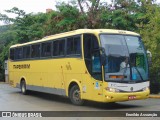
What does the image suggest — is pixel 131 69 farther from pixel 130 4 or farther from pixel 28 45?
pixel 130 4

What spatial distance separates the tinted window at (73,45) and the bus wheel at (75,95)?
5.16 ft

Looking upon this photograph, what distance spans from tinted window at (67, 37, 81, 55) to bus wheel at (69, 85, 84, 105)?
5.16ft

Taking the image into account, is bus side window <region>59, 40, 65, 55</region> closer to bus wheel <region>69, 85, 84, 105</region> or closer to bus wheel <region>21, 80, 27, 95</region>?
bus wheel <region>69, 85, 84, 105</region>

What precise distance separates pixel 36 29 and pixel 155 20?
1751 centimetres

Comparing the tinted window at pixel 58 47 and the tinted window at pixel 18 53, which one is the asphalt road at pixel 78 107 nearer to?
the tinted window at pixel 58 47

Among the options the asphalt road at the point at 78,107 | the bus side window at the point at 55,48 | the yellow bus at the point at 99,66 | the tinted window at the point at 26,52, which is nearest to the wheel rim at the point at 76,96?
the yellow bus at the point at 99,66

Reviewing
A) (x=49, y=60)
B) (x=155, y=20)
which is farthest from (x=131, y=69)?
(x=155, y=20)

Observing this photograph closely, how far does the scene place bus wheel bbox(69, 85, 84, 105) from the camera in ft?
51.5

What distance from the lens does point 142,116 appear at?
12.0 m

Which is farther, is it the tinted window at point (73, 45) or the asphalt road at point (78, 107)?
the tinted window at point (73, 45)

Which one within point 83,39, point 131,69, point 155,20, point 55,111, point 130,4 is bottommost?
point 55,111

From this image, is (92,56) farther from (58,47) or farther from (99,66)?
(58,47)

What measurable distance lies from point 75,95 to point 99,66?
94.7 inches

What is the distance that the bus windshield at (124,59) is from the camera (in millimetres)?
14000
